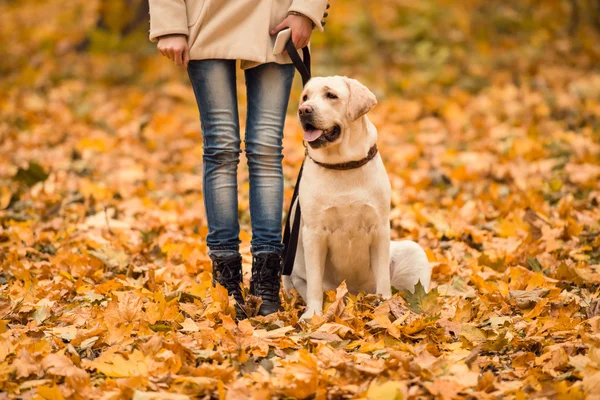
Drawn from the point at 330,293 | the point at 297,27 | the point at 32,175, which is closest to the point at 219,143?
the point at 297,27

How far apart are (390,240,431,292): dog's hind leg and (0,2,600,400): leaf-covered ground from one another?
0.20 metres

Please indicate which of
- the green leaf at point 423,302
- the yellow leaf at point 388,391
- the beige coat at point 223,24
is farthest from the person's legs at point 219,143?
the yellow leaf at point 388,391

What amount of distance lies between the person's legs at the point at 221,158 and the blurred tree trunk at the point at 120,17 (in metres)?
8.90

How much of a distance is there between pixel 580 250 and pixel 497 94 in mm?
5458

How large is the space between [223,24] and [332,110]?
69 cm

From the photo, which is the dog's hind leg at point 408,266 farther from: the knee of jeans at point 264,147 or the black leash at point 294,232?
the knee of jeans at point 264,147

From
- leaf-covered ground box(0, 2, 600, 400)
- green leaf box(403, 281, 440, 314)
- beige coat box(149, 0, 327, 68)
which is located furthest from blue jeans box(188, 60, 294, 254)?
green leaf box(403, 281, 440, 314)

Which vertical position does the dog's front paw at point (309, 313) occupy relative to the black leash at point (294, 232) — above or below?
below

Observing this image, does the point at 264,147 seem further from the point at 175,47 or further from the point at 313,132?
the point at 175,47

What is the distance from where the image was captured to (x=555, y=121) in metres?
8.50

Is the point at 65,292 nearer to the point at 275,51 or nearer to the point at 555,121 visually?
the point at 275,51

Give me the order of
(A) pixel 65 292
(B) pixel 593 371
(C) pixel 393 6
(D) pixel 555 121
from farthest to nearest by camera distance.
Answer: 1. (C) pixel 393 6
2. (D) pixel 555 121
3. (A) pixel 65 292
4. (B) pixel 593 371

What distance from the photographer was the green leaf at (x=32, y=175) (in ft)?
20.1

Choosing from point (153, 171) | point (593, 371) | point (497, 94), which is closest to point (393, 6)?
point (497, 94)
